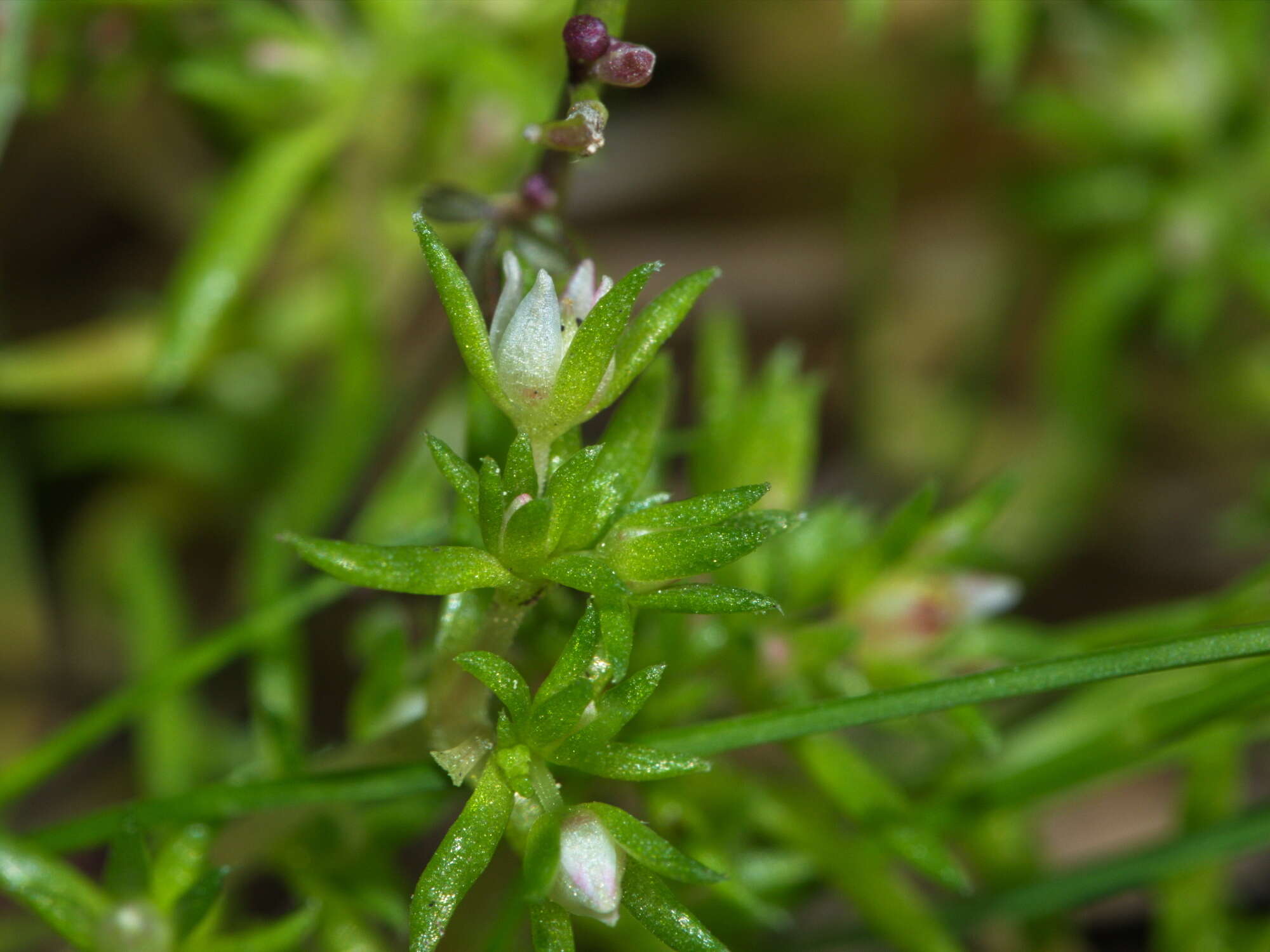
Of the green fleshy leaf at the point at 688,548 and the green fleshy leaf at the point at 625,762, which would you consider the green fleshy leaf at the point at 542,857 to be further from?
the green fleshy leaf at the point at 688,548

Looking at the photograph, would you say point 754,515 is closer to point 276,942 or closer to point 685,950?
point 685,950

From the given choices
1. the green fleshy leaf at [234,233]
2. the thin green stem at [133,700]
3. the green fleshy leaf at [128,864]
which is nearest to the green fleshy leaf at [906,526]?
the thin green stem at [133,700]

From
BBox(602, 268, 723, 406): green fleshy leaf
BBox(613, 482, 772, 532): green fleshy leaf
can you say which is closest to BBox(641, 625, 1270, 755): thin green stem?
BBox(613, 482, 772, 532): green fleshy leaf

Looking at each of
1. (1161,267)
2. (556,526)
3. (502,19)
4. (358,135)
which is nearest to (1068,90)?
(1161,267)

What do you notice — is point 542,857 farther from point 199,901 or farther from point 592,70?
point 592,70

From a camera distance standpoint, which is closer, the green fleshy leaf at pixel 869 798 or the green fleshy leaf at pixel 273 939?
the green fleshy leaf at pixel 273 939

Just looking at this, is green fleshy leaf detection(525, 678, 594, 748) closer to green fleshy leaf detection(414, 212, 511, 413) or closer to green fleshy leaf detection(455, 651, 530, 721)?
green fleshy leaf detection(455, 651, 530, 721)
